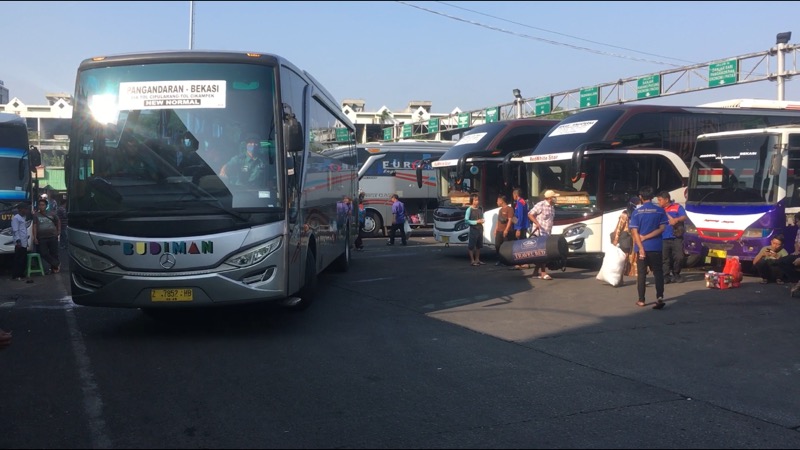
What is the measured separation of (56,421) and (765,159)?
13528mm

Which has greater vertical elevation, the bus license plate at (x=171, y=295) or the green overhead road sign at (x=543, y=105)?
the green overhead road sign at (x=543, y=105)

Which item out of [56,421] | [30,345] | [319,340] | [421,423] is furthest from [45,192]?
[421,423]

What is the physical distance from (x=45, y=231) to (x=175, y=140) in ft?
30.9

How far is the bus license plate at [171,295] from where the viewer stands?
8172mm

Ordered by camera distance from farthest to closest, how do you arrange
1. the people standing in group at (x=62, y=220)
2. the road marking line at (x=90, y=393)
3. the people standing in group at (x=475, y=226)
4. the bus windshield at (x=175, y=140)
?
the people standing in group at (x=62, y=220) → the people standing in group at (x=475, y=226) → the bus windshield at (x=175, y=140) → the road marking line at (x=90, y=393)

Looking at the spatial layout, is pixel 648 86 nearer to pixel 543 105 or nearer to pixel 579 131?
pixel 543 105

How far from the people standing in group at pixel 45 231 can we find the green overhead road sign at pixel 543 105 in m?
24.3

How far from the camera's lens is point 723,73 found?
2528cm

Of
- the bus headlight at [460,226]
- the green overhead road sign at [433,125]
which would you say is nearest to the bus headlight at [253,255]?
the bus headlight at [460,226]

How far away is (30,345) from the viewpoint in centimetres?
852

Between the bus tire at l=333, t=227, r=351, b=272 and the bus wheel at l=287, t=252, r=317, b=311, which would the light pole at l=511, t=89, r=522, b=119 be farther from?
the bus wheel at l=287, t=252, r=317, b=311

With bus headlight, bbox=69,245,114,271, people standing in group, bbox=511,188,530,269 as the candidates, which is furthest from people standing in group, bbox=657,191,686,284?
bus headlight, bbox=69,245,114,271

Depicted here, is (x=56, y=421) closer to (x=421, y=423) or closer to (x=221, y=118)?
(x=421, y=423)

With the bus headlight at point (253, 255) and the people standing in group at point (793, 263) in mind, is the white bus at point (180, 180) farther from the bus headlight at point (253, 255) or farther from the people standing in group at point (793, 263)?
the people standing in group at point (793, 263)
